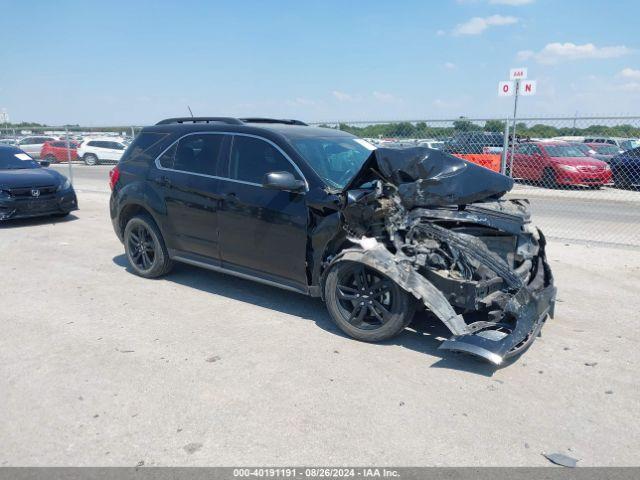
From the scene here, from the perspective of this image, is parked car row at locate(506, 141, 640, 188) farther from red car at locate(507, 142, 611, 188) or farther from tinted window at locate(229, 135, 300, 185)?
tinted window at locate(229, 135, 300, 185)

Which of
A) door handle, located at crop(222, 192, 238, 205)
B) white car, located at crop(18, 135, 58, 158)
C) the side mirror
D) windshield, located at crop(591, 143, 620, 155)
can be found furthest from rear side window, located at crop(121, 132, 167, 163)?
white car, located at crop(18, 135, 58, 158)

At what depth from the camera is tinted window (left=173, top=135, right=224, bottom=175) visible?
559cm

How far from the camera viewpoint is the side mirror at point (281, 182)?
4.62 meters

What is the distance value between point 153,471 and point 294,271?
238 cm

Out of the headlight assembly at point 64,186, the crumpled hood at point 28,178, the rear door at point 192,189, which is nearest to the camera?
the rear door at point 192,189

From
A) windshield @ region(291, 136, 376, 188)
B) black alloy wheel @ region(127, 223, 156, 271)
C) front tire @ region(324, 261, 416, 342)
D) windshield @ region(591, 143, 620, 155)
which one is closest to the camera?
front tire @ region(324, 261, 416, 342)

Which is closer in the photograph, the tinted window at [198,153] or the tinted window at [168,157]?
the tinted window at [198,153]

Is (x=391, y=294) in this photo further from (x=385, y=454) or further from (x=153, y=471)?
(x=153, y=471)

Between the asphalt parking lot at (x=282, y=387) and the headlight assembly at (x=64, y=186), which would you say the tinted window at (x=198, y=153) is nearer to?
the asphalt parking lot at (x=282, y=387)

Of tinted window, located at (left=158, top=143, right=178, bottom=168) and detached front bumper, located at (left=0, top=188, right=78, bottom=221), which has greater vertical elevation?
tinted window, located at (left=158, top=143, right=178, bottom=168)

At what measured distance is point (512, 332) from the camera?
3.92 m

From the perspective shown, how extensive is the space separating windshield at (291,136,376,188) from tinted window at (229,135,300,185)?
214 millimetres

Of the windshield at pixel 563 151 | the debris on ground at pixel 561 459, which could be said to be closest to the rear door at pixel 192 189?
the debris on ground at pixel 561 459

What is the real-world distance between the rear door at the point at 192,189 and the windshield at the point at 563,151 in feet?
39.6
